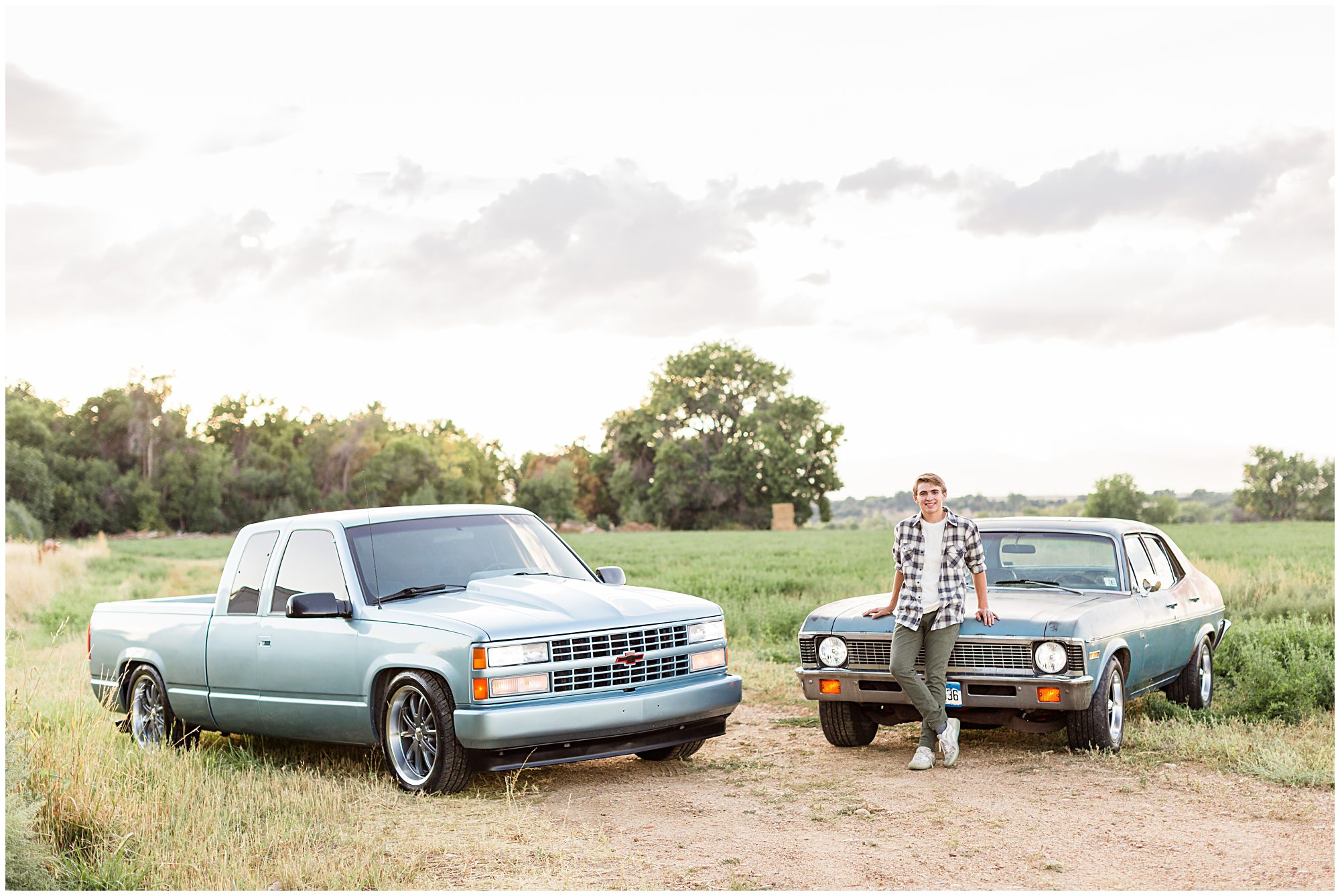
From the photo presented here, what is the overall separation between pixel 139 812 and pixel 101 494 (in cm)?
8661

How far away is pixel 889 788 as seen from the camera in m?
8.31

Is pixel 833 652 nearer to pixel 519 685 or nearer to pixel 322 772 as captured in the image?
pixel 519 685

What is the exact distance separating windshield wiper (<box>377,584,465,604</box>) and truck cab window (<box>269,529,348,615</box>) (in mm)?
402


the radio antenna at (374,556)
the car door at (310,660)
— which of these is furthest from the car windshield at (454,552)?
the car door at (310,660)

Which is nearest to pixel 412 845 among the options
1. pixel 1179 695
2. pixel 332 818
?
pixel 332 818

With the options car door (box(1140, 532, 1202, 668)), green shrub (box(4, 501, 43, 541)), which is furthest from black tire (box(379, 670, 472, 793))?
green shrub (box(4, 501, 43, 541))

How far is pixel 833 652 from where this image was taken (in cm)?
943

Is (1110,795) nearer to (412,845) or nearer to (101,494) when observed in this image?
(412,845)

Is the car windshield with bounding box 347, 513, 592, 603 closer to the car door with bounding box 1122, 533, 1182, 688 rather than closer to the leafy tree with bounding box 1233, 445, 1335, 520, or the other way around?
the car door with bounding box 1122, 533, 1182, 688

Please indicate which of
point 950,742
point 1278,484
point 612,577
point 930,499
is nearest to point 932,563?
point 930,499

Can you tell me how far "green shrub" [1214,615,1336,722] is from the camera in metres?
10.8

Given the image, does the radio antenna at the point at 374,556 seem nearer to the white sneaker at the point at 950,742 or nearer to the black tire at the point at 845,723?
the black tire at the point at 845,723

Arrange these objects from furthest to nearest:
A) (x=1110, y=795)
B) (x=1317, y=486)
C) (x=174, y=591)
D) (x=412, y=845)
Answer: (x=1317, y=486) < (x=174, y=591) < (x=1110, y=795) < (x=412, y=845)

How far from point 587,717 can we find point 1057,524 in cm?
431
